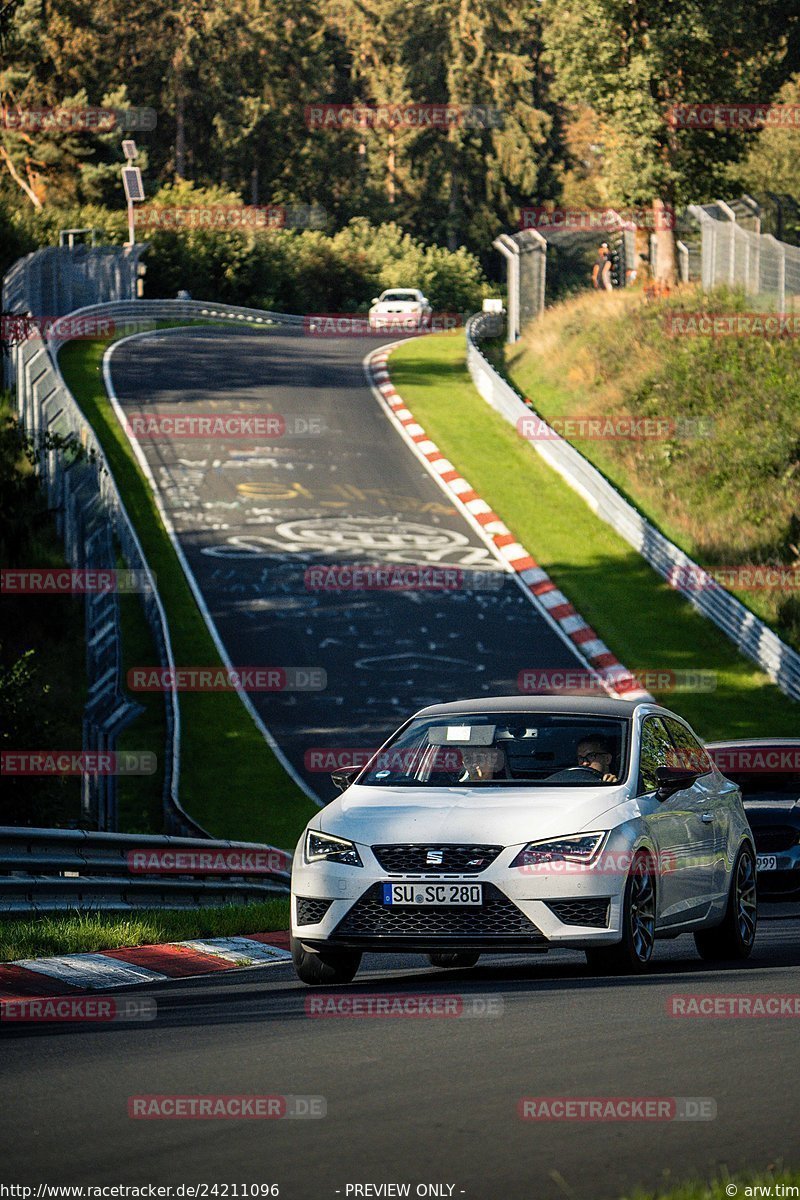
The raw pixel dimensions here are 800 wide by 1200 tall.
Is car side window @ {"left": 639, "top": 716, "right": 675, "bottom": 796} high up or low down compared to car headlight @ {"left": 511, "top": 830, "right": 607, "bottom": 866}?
up

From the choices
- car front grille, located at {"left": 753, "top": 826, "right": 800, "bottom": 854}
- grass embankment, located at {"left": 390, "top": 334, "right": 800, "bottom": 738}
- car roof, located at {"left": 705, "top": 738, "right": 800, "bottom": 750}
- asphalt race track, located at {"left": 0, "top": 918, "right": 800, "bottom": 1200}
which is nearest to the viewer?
asphalt race track, located at {"left": 0, "top": 918, "right": 800, "bottom": 1200}

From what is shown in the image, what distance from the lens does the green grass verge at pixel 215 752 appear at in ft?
74.0

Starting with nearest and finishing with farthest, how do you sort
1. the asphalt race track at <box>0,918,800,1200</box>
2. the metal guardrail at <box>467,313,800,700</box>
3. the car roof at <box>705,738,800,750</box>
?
the asphalt race track at <box>0,918,800,1200</box>
the car roof at <box>705,738,800,750</box>
the metal guardrail at <box>467,313,800,700</box>

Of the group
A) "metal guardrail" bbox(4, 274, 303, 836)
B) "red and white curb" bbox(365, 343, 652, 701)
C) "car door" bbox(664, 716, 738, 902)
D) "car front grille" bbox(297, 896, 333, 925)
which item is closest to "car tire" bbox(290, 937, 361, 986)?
"car front grille" bbox(297, 896, 333, 925)

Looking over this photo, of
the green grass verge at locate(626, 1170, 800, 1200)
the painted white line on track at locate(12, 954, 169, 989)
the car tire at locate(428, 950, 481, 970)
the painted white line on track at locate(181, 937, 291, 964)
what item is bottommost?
the painted white line on track at locate(181, 937, 291, 964)

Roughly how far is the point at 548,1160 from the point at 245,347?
162 ft

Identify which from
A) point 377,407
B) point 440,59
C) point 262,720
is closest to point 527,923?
point 262,720

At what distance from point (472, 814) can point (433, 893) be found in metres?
0.47

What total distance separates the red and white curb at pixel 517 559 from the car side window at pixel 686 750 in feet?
48.3

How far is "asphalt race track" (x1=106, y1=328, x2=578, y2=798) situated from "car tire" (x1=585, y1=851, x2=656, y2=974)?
44.2 ft

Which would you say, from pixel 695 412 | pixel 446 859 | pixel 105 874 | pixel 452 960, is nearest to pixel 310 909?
pixel 446 859

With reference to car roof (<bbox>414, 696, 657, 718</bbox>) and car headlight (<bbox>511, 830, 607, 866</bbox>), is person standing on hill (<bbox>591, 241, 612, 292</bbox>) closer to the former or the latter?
car roof (<bbox>414, 696, 657, 718</bbox>)

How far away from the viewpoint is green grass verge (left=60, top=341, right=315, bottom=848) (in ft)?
74.0

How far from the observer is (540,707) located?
424 inches
